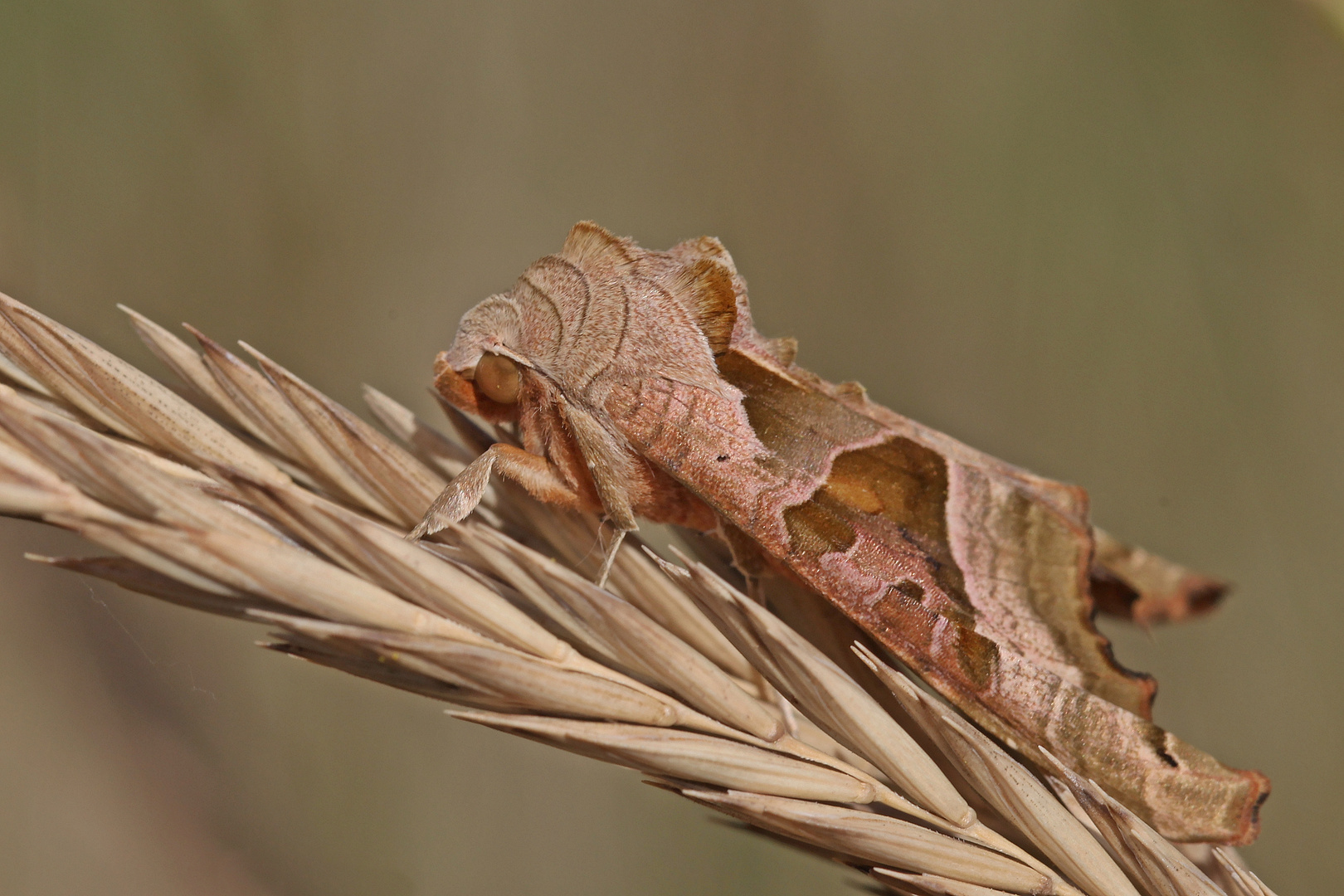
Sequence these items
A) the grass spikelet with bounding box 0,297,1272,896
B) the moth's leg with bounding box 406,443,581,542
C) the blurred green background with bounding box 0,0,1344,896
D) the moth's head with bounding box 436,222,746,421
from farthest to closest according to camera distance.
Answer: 1. the blurred green background with bounding box 0,0,1344,896
2. the moth's head with bounding box 436,222,746,421
3. the moth's leg with bounding box 406,443,581,542
4. the grass spikelet with bounding box 0,297,1272,896

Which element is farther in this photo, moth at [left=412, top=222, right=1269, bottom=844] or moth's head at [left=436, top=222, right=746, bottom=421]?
moth's head at [left=436, top=222, right=746, bottom=421]

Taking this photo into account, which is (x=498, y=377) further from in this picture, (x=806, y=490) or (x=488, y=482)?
(x=806, y=490)

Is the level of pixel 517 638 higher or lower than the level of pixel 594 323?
lower

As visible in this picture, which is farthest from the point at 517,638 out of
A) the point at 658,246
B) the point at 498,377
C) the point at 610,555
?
the point at 658,246

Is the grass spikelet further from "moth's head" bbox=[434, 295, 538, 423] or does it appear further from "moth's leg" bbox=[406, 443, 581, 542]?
"moth's head" bbox=[434, 295, 538, 423]

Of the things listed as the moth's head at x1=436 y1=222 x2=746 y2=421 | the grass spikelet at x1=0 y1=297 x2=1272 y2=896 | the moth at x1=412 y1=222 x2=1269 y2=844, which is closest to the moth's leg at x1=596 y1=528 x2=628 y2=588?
the moth at x1=412 y1=222 x2=1269 y2=844

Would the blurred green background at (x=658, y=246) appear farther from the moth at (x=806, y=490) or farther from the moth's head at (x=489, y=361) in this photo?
the moth at (x=806, y=490)

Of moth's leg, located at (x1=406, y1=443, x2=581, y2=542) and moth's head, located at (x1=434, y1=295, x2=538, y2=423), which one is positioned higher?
moth's head, located at (x1=434, y1=295, x2=538, y2=423)

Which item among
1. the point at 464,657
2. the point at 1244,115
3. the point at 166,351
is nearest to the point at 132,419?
the point at 166,351
